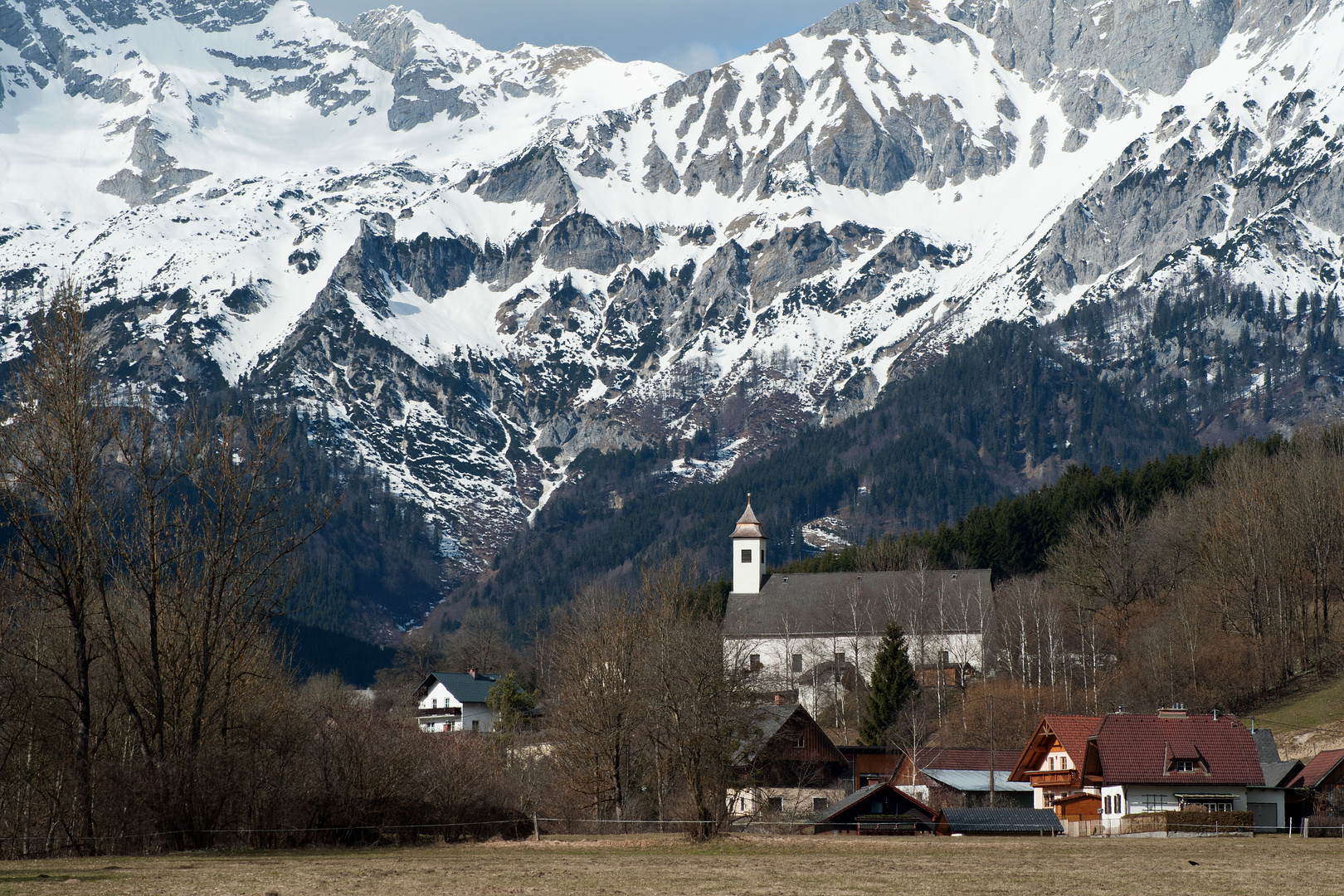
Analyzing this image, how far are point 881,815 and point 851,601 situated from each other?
50657 mm

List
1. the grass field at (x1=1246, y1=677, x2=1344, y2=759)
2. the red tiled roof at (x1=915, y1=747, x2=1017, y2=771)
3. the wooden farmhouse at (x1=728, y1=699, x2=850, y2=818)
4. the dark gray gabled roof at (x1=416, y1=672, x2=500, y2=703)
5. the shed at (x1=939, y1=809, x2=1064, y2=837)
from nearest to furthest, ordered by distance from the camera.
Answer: the shed at (x1=939, y1=809, x2=1064, y2=837) → the grass field at (x1=1246, y1=677, x2=1344, y2=759) → the wooden farmhouse at (x1=728, y1=699, x2=850, y2=818) → the red tiled roof at (x1=915, y1=747, x2=1017, y2=771) → the dark gray gabled roof at (x1=416, y1=672, x2=500, y2=703)

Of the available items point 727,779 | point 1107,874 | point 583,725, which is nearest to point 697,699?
point 727,779

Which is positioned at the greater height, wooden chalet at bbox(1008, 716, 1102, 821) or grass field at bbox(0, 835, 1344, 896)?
wooden chalet at bbox(1008, 716, 1102, 821)

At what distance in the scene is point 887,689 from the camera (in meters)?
86.2

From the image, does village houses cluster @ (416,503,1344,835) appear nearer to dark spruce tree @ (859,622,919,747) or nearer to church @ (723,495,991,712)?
church @ (723,495,991,712)

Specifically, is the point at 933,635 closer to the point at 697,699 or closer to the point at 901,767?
the point at 901,767

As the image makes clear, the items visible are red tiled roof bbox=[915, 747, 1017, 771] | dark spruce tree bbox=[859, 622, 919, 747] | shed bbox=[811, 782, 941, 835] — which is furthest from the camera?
dark spruce tree bbox=[859, 622, 919, 747]

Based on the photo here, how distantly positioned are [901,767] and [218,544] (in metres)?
43.2

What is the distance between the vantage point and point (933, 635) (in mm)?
104500

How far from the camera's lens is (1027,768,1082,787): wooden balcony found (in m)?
65.4

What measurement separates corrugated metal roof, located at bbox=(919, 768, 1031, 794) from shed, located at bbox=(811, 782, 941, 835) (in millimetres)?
11748

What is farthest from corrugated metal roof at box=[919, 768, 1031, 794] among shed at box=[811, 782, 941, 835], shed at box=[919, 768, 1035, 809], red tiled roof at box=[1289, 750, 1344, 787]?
red tiled roof at box=[1289, 750, 1344, 787]

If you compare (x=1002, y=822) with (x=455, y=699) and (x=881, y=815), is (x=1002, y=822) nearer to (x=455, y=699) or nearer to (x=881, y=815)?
(x=881, y=815)

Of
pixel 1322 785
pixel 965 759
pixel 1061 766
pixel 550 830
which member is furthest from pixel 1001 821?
pixel 550 830
